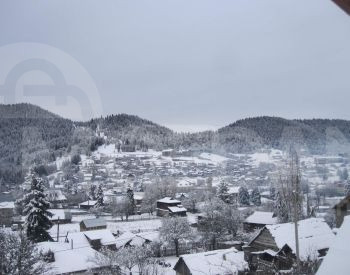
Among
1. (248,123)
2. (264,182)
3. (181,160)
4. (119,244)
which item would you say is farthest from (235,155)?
(119,244)

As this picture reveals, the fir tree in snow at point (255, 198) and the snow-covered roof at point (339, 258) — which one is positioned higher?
the snow-covered roof at point (339, 258)

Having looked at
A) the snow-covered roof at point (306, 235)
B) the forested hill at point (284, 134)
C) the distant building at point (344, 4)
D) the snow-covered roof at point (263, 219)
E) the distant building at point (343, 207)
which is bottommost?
the snow-covered roof at point (263, 219)

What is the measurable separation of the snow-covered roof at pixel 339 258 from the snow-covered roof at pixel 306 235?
1684 centimetres

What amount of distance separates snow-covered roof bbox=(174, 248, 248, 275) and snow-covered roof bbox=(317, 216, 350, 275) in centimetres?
1679

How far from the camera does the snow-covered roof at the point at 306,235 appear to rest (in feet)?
73.7

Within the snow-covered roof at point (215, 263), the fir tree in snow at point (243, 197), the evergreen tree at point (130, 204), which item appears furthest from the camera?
the fir tree in snow at point (243, 197)

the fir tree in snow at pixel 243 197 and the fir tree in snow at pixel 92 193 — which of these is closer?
the fir tree in snow at pixel 243 197

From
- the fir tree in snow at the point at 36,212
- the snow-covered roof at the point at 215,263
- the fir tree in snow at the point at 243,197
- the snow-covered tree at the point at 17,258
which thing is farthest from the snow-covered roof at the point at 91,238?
the fir tree in snow at the point at 243,197

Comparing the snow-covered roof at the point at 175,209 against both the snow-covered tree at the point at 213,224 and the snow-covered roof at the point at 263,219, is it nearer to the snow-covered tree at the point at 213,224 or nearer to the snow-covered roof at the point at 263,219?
the snow-covered roof at the point at 263,219

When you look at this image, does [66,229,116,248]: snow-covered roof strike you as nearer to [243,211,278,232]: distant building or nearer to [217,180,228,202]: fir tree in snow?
[243,211,278,232]: distant building

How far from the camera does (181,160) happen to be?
5876 inches

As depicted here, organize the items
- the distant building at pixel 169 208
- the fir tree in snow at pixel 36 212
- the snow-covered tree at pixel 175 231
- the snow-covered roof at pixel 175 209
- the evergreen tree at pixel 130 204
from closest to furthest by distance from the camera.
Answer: the fir tree in snow at pixel 36 212 < the snow-covered tree at pixel 175 231 < the snow-covered roof at pixel 175 209 < the distant building at pixel 169 208 < the evergreen tree at pixel 130 204

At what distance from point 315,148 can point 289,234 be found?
62789 mm

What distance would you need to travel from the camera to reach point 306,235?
2377cm
